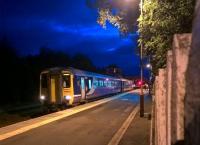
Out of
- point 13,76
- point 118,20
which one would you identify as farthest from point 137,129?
point 13,76

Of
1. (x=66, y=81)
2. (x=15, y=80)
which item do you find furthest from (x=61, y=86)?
(x=15, y=80)

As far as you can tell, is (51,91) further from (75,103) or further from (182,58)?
(182,58)

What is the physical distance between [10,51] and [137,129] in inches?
1580

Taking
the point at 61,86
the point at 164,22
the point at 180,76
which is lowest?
the point at 61,86

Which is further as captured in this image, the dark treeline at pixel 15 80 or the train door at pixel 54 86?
the dark treeline at pixel 15 80

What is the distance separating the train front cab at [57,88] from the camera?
3881cm

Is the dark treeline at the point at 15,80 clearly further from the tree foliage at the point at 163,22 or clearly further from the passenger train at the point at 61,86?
the tree foliage at the point at 163,22

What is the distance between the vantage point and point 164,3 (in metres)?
9.05

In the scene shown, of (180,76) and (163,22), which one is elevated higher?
(163,22)

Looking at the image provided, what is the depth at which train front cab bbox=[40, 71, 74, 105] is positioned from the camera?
38.8m

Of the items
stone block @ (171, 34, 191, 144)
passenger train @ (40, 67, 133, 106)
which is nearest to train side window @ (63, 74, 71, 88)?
passenger train @ (40, 67, 133, 106)

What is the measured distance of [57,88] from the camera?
39594 millimetres

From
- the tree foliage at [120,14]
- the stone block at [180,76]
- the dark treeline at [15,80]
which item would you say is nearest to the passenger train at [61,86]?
the dark treeline at [15,80]

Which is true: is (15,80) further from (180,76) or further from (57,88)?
(180,76)
